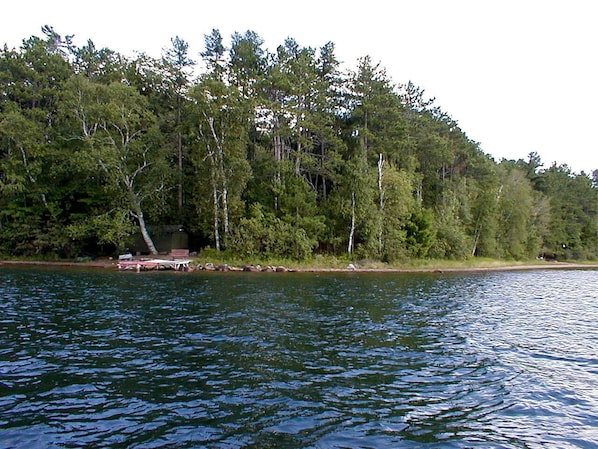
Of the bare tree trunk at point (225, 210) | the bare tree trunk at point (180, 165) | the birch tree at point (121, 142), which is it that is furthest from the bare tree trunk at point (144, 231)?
the bare tree trunk at point (225, 210)

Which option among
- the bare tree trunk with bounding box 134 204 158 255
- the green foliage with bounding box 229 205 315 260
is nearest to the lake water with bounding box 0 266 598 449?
the green foliage with bounding box 229 205 315 260

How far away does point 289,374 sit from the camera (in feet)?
35.8

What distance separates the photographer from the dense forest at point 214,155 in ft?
142

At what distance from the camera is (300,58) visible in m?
48.0

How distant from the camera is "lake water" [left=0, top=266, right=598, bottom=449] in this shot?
7812 millimetres

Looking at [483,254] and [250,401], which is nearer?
[250,401]

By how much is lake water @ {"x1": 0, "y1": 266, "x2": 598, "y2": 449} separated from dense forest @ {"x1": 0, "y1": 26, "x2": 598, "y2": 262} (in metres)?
23.7

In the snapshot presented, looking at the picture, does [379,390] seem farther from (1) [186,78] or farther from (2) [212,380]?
(1) [186,78]

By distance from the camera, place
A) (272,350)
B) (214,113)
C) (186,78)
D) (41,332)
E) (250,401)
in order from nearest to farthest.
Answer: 1. (250,401)
2. (272,350)
3. (41,332)
4. (214,113)
5. (186,78)

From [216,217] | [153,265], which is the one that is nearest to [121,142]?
[216,217]

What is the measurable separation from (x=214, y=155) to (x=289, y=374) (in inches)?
1427

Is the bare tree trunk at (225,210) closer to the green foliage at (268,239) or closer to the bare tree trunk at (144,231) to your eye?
the green foliage at (268,239)

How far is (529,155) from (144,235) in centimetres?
8973

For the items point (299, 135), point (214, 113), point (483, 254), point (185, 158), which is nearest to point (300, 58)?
point (299, 135)
